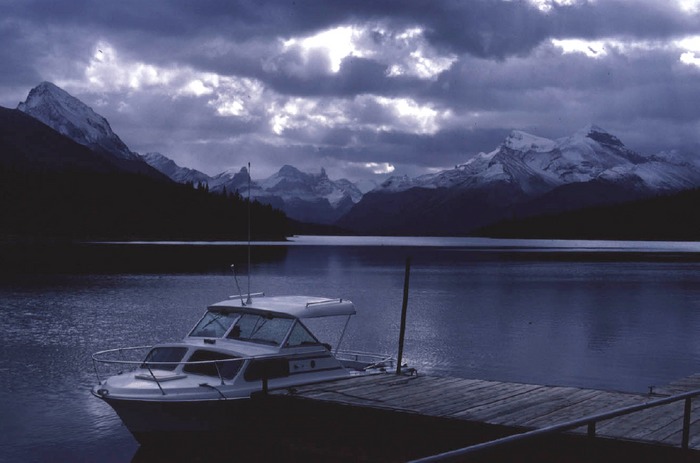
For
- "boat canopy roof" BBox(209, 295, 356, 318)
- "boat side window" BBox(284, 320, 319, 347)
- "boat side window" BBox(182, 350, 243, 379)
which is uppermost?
"boat canopy roof" BBox(209, 295, 356, 318)

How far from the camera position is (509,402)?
68.0 feet

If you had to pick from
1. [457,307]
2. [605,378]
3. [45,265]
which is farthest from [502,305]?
[45,265]

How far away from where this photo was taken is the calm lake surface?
2855 cm

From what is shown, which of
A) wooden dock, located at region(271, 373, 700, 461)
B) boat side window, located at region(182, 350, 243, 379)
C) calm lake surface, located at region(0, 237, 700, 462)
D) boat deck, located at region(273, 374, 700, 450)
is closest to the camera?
wooden dock, located at region(271, 373, 700, 461)

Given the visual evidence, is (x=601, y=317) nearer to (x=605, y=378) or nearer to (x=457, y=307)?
(x=457, y=307)

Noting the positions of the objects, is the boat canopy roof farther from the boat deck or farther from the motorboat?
the boat deck

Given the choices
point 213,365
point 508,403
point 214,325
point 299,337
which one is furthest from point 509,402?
point 214,325

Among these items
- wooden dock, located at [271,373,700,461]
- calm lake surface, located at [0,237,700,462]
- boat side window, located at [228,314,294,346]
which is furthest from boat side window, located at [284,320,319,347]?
calm lake surface, located at [0,237,700,462]

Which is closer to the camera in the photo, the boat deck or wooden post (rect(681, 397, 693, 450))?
wooden post (rect(681, 397, 693, 450))

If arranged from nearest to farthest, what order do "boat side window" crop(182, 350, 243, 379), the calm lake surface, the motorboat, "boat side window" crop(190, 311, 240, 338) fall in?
the motorboat → "boat side window" crop(182, 350, 243, 379) → "boat side window" crop(190, 311, 240, 338) → the calm lake surface

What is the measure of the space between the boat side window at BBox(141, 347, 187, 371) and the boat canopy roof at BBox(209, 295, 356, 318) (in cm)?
220

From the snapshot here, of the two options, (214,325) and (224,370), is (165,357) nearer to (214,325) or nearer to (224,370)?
(214,325)

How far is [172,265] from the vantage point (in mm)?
123938

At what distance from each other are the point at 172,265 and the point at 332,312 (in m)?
102
